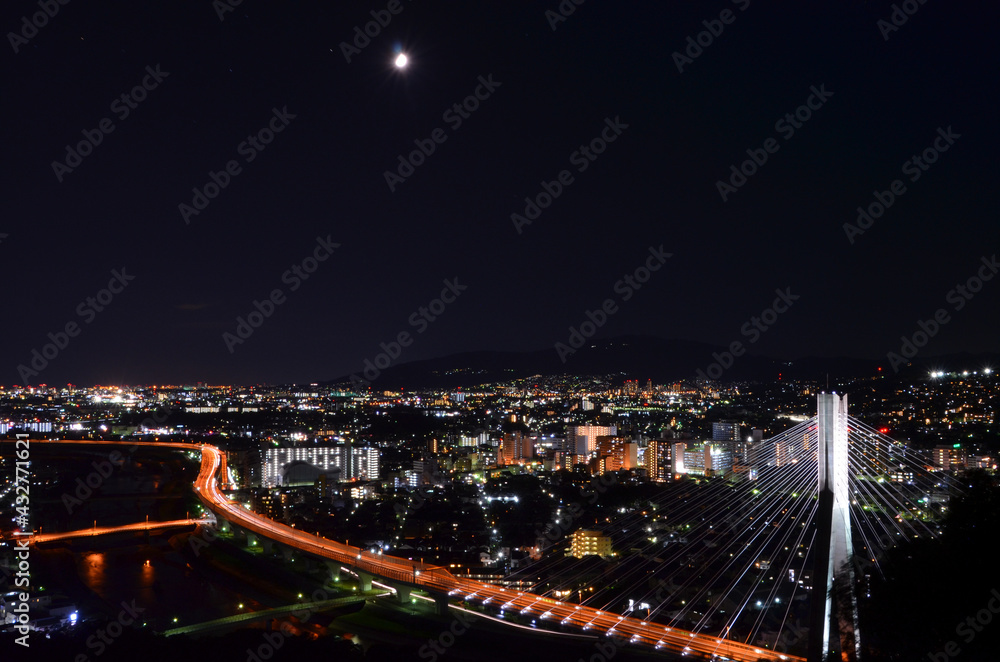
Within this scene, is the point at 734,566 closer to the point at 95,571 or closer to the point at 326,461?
the point at 95,571

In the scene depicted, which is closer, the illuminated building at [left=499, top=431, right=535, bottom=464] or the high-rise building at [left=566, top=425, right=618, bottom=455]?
the illuminated building at [left=499, top=431, right=535, bottom=464]

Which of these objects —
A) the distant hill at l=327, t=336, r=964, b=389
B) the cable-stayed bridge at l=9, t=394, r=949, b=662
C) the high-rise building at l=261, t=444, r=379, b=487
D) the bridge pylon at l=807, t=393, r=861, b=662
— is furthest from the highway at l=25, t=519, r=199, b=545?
the distant hill at l=327, t=336, r=964, b=389

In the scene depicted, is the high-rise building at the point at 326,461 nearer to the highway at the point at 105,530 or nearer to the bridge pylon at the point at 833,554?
the highway at the point at 105,530

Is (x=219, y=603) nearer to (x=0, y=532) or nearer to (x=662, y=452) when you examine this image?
(x=0, y=532)

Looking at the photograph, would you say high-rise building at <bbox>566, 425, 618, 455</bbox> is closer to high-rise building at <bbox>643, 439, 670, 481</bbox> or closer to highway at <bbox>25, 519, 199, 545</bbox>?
high-rise building at <bbox>643, 439, 670, 481</bbox>

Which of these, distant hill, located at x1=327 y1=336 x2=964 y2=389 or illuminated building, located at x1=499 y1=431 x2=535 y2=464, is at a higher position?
distant hill, located at x1=327 y1=336 x2=964 y2=389

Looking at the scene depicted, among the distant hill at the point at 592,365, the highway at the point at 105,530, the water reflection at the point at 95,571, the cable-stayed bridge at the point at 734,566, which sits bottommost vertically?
the water reflection at the point at 95,571

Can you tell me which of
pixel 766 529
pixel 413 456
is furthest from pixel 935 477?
pixel 413 456

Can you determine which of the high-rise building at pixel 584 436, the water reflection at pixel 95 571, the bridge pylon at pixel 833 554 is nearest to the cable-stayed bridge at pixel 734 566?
the bridge pylon at pixel 833 554
